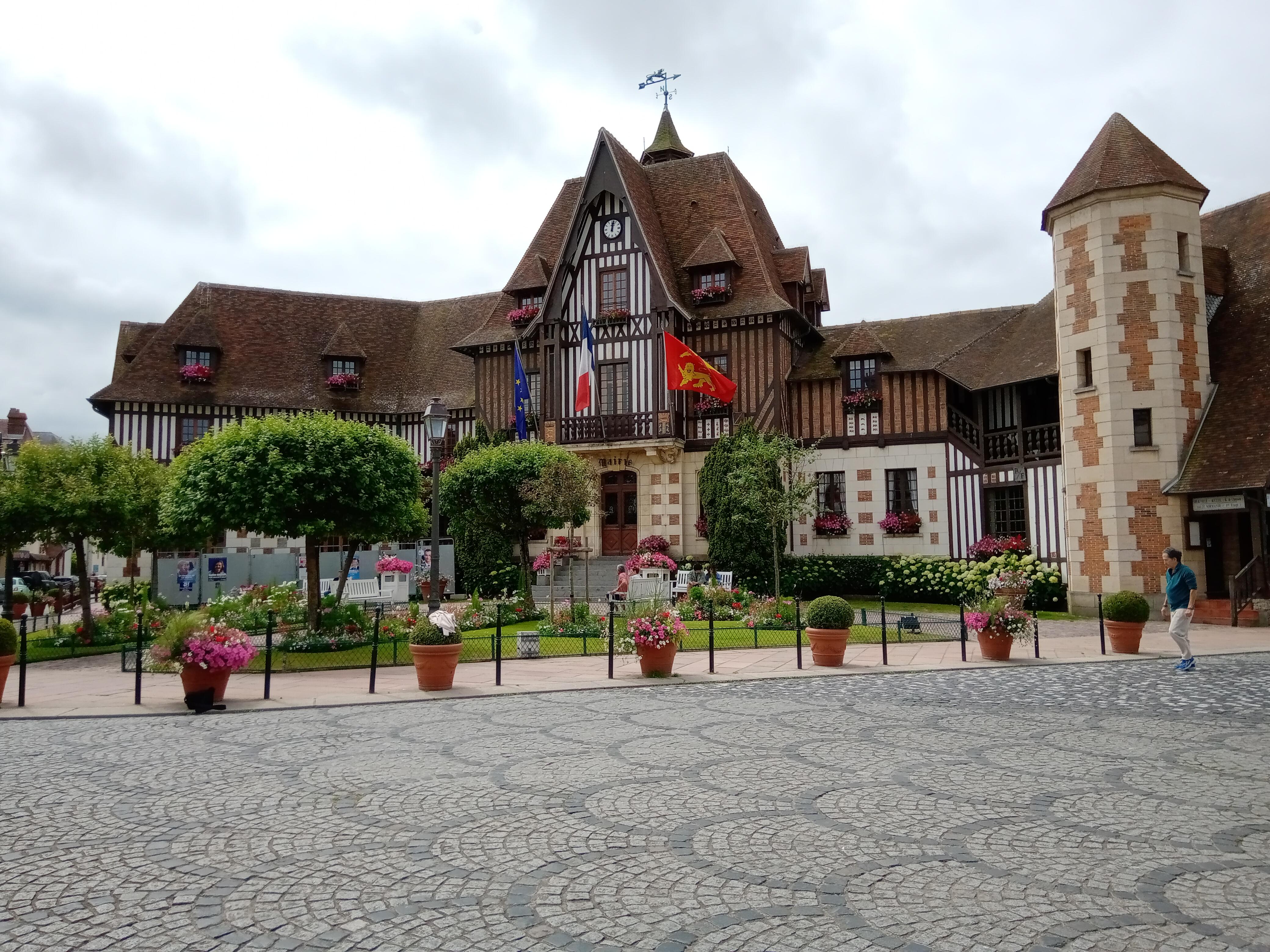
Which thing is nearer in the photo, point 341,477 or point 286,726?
point 286,726

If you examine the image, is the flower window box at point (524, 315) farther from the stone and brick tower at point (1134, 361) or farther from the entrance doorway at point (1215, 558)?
the entrance doorway at point (1215, 558)

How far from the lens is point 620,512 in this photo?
3017cm

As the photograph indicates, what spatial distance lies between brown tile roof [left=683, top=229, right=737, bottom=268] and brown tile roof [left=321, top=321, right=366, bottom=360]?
43.3 ft

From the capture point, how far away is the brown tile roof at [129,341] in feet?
121

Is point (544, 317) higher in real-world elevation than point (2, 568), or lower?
higher

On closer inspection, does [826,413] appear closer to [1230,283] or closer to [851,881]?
[1230,283]

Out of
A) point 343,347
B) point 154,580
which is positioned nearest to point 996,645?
point 154,580

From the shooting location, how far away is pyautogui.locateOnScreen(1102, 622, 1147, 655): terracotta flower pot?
15.5 m

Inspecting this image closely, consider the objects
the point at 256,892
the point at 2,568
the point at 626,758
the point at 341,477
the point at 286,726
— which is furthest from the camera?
the point at 2,568

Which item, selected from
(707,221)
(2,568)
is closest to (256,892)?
(707,221)

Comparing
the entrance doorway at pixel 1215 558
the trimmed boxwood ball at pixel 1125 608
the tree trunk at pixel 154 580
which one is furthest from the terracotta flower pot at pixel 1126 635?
the tree trunk at pixel 154 580

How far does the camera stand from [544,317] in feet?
102

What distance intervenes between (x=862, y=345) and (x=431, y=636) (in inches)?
757

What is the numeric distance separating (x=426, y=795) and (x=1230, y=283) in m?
24.5
